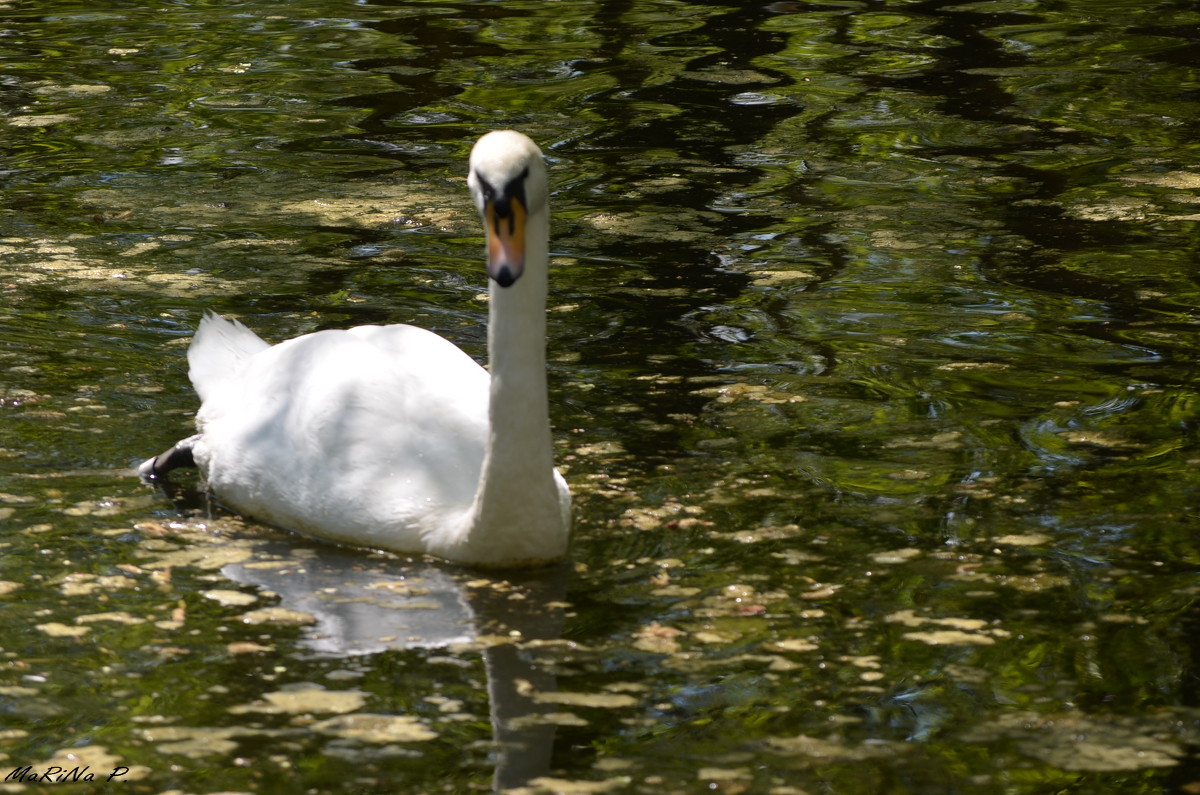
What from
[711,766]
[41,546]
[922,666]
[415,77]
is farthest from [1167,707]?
[415,77]

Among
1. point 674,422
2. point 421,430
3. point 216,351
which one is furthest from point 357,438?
point 674,422

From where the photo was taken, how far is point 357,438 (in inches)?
194

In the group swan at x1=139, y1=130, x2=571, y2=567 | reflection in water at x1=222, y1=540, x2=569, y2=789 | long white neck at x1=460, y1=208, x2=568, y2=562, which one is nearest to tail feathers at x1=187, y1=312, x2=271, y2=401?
swan at x1=139, y1=130, x2=571, y2=567

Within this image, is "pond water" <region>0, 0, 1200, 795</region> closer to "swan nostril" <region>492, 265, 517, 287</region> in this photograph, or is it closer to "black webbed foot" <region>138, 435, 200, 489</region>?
"black webbed foot" <region>138, 435, 200, 489</region>

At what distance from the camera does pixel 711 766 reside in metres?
3.72

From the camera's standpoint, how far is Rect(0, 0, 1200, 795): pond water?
154 inches

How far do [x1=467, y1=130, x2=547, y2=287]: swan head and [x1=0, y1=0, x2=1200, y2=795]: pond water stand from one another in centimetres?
91

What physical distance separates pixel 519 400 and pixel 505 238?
0.43 meters

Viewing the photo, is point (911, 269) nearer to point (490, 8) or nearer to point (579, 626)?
point (579, 626)

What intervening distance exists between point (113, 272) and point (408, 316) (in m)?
1.43

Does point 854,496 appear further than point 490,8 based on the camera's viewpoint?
No

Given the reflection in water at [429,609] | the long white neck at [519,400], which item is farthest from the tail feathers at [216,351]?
the long white neck at [519,400]

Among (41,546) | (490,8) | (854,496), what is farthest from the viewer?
(490,8)

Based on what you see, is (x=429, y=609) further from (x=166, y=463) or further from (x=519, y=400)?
(x=166, y=463)
